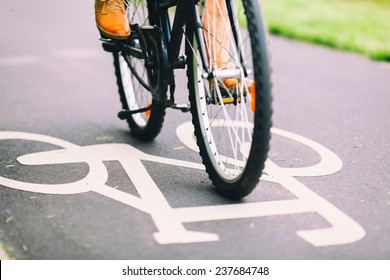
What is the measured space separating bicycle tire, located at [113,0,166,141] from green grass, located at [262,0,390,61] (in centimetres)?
344

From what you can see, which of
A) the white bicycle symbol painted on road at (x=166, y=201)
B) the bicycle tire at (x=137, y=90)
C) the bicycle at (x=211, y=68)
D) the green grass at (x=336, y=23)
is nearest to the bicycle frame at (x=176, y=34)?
the bicycle at (x=211, y=68)

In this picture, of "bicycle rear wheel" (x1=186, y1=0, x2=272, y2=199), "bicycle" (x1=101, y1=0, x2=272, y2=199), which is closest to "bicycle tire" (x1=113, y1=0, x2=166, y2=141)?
"bicycle" (x1=101, y1=0, x2=272, y2=199)

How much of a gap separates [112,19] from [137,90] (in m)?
0.97

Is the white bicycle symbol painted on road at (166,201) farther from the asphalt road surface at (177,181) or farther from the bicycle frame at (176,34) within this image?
the bicycle frame at (176,34)

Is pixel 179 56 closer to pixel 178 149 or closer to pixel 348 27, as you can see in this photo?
pixel 178 149

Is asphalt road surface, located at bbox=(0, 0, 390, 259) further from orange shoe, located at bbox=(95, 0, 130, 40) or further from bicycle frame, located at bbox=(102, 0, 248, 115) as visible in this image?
orange shoe, located at bbox=(95, 0, 130, 40)

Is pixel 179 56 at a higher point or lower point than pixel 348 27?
higher

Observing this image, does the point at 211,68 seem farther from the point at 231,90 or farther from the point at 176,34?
the point at 176,34

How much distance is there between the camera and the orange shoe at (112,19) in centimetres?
397

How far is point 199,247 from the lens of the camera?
9.76ft

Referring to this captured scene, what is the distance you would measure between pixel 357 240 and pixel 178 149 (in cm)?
160

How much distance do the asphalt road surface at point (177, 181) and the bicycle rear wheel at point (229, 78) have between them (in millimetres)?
164
